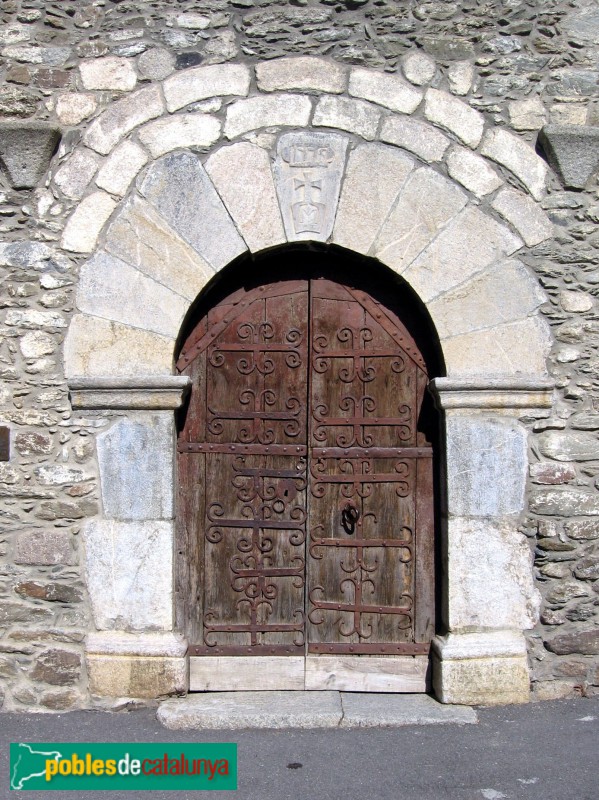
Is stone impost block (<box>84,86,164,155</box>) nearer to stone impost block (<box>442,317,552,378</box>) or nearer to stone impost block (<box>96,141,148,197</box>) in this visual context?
stone impost block (<box>96,141,148,197</box>)

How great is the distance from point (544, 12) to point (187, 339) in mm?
2318

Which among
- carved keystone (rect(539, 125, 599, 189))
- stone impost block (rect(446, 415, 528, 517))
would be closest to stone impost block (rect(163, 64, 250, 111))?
carved keystone (rect(539, 125, 599, 189))

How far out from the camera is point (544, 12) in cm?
378

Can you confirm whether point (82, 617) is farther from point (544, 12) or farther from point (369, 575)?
point (544, 12)

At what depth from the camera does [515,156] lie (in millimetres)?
3734

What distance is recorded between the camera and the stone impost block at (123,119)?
12.3ft

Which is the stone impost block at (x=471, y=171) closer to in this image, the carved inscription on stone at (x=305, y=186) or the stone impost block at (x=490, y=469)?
the carved inscription on stone at (x=305, y=186)

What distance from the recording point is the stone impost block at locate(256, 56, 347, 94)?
12.3ft

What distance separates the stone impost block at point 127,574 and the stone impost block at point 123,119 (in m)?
1.78

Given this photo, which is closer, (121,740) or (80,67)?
(121,740)

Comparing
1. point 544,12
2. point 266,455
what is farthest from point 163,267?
point 544,12

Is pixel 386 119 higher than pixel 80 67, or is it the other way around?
pixel 80 67

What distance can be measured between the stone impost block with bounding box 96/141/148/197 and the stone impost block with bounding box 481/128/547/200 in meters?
1.62

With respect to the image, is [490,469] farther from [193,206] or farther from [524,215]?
[193,206]
